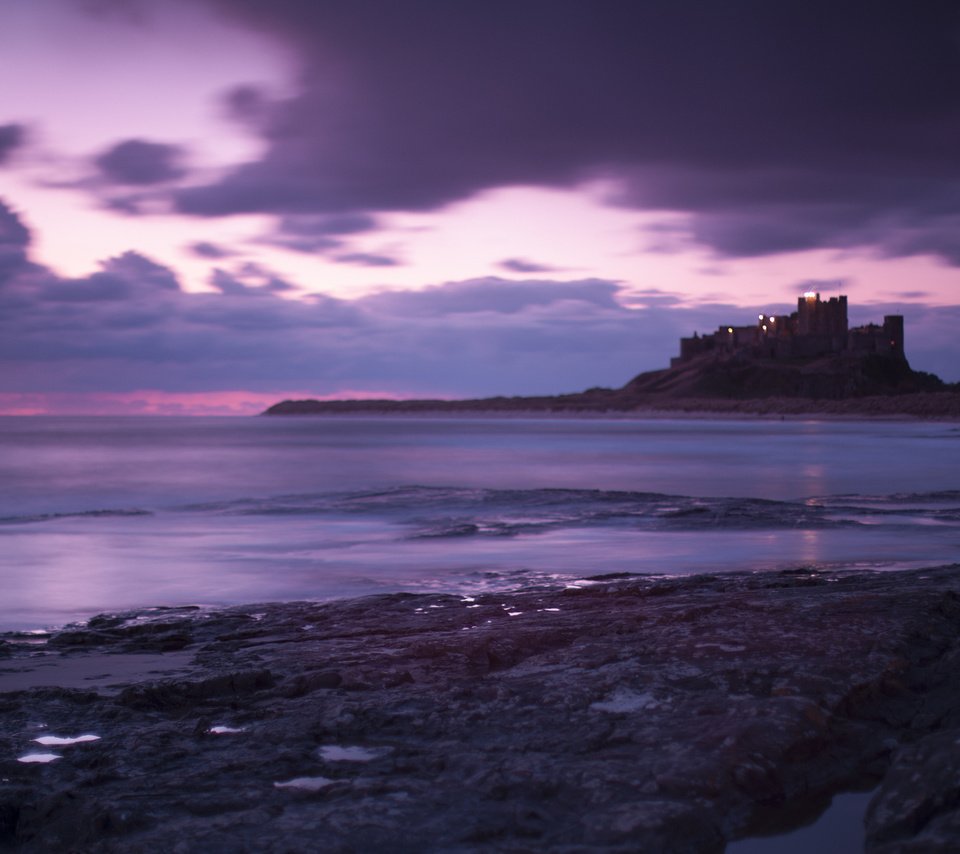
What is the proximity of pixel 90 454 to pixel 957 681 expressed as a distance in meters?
40.4

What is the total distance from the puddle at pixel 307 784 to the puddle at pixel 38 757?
84 centimetres

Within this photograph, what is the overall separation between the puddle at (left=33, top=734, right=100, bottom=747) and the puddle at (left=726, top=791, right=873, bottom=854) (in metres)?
2.22

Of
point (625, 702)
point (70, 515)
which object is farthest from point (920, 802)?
point (70, 515)

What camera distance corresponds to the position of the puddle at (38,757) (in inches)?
127

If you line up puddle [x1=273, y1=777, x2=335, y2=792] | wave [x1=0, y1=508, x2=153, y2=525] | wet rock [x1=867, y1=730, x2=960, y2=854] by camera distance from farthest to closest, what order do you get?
wave [x1=0, y1=508, x2=153, y2=525] < puddle [x1=273, y1=777, x2=335, y2=792] < wet rock [x1=867, y1=730, x2=960, y2=854]

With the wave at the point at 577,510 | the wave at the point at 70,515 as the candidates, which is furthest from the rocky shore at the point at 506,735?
the wave at the point at 70,515

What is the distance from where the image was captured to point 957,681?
3.74 metres

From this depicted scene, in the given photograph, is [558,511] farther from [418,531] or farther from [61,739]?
[61,739]

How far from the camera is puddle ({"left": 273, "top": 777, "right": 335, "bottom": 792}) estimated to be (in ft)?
9.66

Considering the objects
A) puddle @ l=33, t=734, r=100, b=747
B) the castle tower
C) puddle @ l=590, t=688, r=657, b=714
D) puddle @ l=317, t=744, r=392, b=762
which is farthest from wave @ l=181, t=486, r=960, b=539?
the castle tower

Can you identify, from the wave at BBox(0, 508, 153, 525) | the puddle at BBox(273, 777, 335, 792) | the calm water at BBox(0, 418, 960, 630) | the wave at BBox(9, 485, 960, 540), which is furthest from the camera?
the wave at BBox(0, 508, 153, 525)

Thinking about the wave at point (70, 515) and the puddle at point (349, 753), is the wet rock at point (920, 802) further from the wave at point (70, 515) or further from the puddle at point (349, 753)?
the wave at point (70, 515)

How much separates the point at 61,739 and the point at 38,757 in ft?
0.71

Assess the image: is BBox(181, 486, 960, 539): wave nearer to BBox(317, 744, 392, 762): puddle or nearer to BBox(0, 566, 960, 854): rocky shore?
BBox(0, 566, 960, 854): rocky shore
